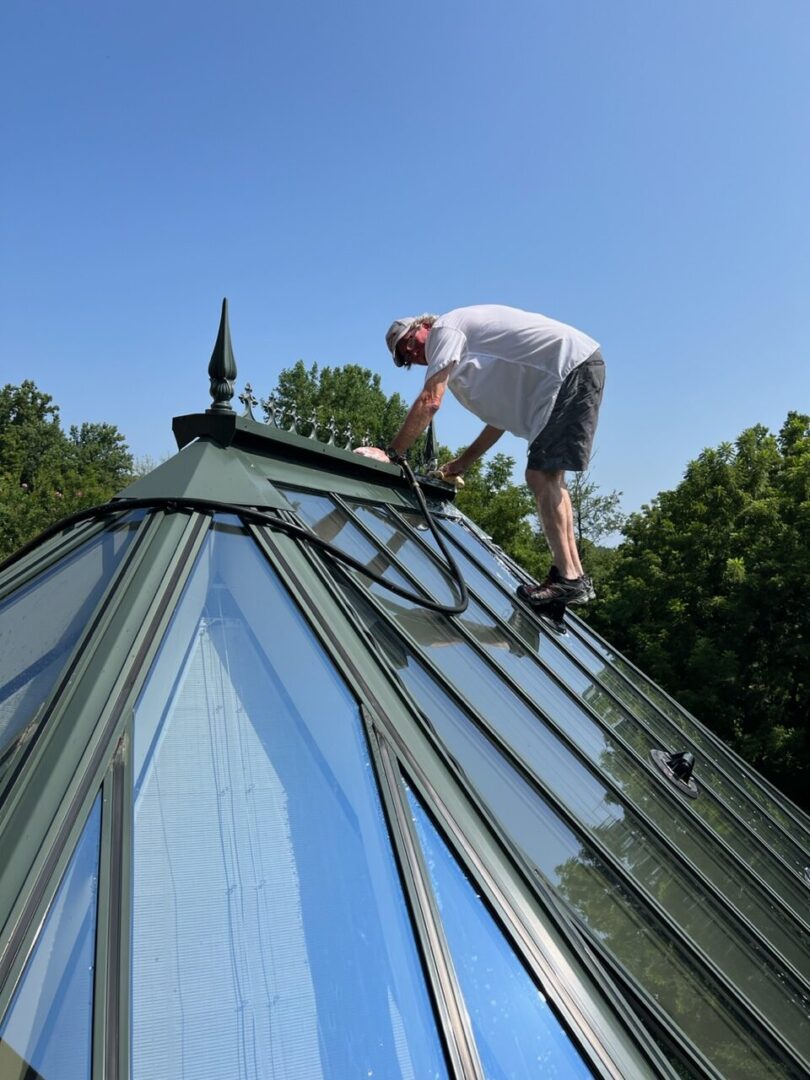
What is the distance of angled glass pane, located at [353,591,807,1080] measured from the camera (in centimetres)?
226

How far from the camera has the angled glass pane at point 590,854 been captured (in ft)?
7.43

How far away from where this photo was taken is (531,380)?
5027mm

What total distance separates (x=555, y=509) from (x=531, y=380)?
2.80 feet

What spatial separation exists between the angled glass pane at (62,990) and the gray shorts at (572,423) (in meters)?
3.94

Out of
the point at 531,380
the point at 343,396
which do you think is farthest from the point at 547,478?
the point at 343,396

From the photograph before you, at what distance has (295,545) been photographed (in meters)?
2.95

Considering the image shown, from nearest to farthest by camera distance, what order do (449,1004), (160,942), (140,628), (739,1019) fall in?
(160,942) → (449,1004) → (140,628) → (739,1019)

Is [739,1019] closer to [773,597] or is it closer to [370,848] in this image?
[370,848]

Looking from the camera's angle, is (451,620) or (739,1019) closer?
(739,1019)

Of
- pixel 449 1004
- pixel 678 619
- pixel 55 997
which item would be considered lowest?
pixel 449 1004

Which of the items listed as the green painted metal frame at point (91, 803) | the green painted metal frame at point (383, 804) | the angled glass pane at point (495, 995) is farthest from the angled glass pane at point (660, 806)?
the green painted metal frame at point (91, 803)

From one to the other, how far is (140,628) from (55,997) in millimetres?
965

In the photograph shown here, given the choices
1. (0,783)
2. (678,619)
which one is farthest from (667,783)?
(678,619)

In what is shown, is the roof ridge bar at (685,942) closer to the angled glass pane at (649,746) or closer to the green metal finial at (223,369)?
the angled glass pane at (649,746)
